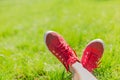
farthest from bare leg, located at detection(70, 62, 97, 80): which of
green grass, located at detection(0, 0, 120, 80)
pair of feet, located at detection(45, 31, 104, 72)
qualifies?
Answer: green grass, located at detection(0, 0, 120, 80)

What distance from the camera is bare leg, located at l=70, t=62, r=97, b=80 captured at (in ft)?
14.0

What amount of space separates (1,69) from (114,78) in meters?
1.78

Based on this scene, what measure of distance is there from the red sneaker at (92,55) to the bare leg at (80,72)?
0.13 metres

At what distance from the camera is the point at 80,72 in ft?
14.4

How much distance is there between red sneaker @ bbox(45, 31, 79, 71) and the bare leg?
0.33 feet

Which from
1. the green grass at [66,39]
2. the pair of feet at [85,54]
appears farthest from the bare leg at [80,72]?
the green grass at [66,39]

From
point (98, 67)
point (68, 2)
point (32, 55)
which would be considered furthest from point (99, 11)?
point (98, 67)

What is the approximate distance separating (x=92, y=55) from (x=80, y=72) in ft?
1.63

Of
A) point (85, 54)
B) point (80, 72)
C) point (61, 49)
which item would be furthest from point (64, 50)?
point (80, 72)

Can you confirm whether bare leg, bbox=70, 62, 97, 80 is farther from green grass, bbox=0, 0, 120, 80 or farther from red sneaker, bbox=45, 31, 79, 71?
green grass, bbox=0, 0, 120, 80

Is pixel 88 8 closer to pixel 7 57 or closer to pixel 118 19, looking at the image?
pixel 118 19

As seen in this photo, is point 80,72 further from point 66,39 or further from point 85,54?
point 66,39

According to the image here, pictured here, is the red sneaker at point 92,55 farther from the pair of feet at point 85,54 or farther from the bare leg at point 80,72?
the bare leg at point 80,72

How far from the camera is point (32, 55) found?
19.3ft
